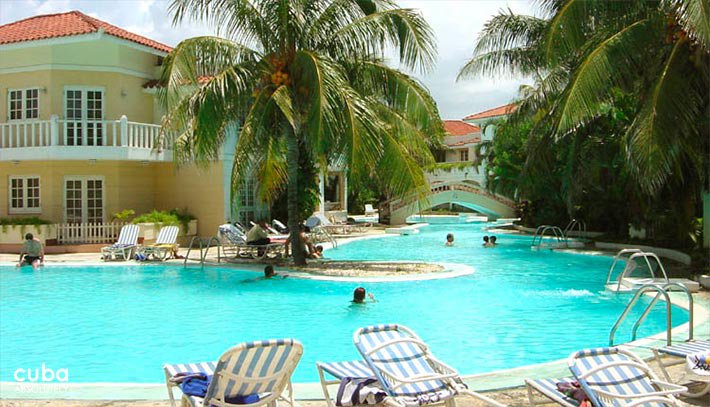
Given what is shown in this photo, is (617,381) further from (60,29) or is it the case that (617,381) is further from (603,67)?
(60,29)

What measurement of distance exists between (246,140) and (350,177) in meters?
2.67

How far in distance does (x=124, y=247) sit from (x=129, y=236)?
51 cm

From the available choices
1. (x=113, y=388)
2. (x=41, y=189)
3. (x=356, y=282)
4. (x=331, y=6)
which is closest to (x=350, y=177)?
(x=356, y=282)

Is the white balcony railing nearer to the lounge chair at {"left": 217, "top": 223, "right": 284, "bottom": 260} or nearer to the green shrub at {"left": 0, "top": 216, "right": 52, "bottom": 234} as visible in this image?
the green shrub at {"left": 0, "top": 216, "right": 52, "bottom": 234}

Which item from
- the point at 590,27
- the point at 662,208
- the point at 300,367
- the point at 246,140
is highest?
the point at 590,27

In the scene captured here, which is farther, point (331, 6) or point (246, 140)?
point (331, 6)

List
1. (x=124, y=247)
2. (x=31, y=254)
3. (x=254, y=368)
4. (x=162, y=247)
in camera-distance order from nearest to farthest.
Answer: (x=254, y=368) → (x=31, y=254) → (x=162, y=247) → (x=124, y=247)

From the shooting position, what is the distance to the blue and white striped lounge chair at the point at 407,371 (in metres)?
5.48

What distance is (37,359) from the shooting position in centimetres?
939

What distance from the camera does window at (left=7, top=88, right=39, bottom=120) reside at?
24.6m

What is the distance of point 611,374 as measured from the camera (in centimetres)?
537

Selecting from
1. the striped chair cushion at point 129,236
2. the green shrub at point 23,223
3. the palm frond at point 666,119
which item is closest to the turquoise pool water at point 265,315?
the striped chair cushion at point 129,236

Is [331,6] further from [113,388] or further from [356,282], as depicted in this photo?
[113,388]

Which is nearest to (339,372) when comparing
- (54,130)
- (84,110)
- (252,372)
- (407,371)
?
(407,371)
